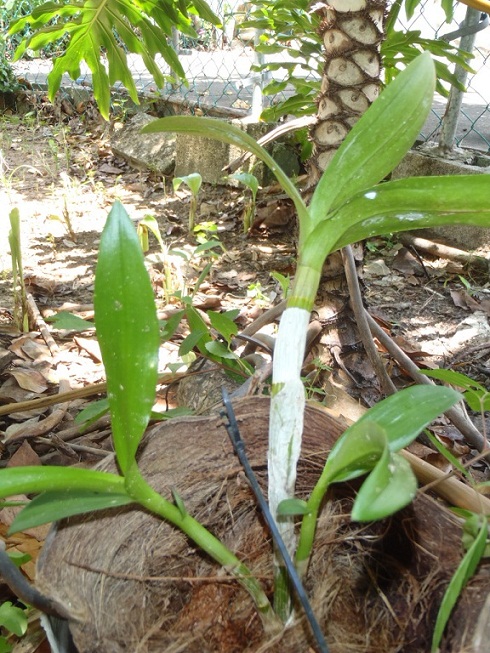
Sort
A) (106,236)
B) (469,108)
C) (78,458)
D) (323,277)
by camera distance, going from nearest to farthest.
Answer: (106,236), (78,458), (323,277), (469,108)

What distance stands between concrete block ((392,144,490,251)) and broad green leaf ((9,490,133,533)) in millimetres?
1960

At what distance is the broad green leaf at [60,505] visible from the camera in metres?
0.54

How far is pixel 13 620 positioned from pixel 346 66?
116 centimetres

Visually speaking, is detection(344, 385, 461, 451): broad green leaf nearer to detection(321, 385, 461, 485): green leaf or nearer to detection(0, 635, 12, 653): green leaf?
detection(321, 385, 461, 485): green leaf

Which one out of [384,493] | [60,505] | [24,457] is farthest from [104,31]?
[384,493]

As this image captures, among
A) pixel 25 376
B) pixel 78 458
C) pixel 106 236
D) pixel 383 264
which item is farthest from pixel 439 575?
pixel 383 264

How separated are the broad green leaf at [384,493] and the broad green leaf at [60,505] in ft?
0.91

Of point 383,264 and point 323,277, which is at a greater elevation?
point 323,277

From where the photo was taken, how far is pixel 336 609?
26.3 inches

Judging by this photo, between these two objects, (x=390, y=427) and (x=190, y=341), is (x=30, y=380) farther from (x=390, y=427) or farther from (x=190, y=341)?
(x=390, y=427)

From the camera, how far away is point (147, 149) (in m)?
3.44

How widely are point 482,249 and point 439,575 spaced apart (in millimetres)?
1828

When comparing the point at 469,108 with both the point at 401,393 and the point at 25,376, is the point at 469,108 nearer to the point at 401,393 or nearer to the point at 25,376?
the point at 25,376

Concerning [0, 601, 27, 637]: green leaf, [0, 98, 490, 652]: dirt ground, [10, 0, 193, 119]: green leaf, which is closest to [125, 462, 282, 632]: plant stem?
[0, 601, 27, 637]: green leaf
